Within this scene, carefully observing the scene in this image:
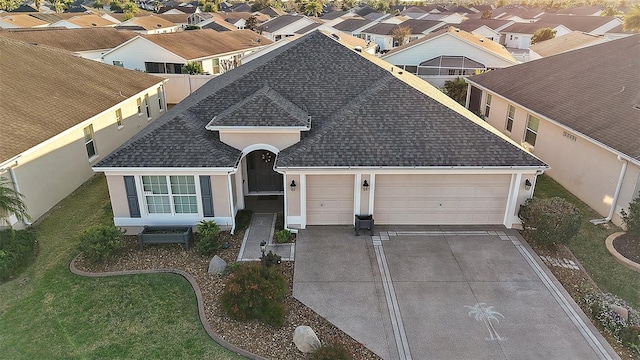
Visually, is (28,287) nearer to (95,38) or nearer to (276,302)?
(276,302)

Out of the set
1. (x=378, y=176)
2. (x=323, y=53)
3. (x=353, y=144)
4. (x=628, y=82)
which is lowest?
(x=378, y=176)

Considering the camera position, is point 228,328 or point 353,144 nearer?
point 228,328

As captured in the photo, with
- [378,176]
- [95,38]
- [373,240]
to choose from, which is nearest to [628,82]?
[378,176]

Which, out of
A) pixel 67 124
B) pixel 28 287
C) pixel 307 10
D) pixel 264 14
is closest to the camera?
pixel 28 287

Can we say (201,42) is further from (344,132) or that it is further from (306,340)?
(306,340)

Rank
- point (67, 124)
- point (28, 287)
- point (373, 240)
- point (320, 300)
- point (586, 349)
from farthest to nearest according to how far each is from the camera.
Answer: point (67, 124), point (373, 240), point (28, 287), point (320, 300), point (586, 349)

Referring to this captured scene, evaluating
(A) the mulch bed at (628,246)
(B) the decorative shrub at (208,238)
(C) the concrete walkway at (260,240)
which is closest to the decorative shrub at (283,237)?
(C) the concrete walkway at (260,240)
